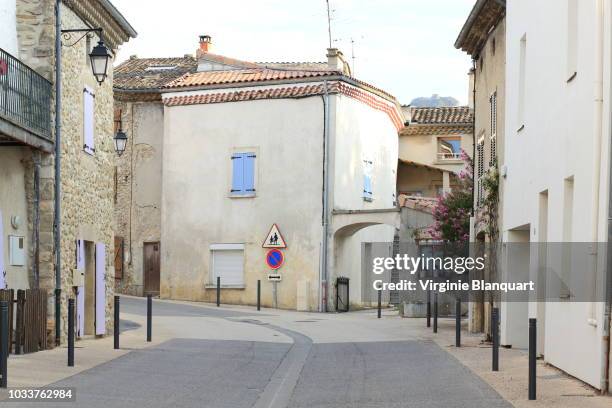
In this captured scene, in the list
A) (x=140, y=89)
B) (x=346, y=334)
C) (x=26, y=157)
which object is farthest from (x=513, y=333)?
(x=140, y=89)

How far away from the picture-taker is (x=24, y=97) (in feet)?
57.0

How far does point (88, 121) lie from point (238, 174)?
50.1 ft

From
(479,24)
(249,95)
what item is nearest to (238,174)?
(249,95)

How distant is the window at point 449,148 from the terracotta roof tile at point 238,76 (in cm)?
1148

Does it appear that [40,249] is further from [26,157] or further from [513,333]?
[513,333]

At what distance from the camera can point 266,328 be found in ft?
83.8

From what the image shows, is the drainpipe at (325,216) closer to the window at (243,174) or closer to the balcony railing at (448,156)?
the window at (243,174)

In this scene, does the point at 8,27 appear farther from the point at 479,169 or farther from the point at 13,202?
the point at 479,169

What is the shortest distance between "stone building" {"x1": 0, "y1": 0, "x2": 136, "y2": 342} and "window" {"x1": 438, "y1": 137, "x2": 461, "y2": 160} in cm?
2588

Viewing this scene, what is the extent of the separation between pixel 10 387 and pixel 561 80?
8330 millimetres

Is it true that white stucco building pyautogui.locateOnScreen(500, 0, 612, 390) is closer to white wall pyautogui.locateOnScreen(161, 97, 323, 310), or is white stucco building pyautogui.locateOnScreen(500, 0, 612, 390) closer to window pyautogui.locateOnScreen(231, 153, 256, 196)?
white wall pyautogui.locateOnScreen(161, 97, 323, 310)

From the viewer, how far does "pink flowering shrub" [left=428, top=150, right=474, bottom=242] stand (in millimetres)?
26531

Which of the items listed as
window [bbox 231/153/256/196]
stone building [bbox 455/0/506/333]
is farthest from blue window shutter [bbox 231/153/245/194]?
stone building [bbox 455/0/506/333]

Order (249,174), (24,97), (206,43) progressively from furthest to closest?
(206,43) → (249,174) → (24,97)
